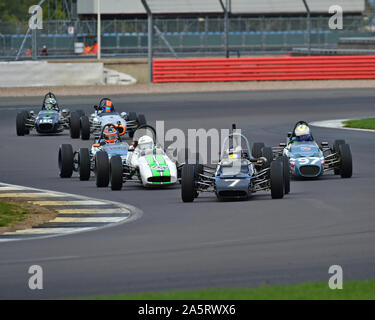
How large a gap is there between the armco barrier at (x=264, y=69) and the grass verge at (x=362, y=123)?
1521cm

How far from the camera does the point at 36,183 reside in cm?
2138

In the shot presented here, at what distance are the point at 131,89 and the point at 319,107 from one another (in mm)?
11082

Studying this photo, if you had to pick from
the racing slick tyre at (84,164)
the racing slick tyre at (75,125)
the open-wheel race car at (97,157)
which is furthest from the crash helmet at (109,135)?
the racing slick tyre at (75,125)

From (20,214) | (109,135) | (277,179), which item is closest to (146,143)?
(109,135)

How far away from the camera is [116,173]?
20.0 metres

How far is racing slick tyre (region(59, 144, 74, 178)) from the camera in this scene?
22078mm

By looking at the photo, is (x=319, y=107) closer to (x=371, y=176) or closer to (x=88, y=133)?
(x=88, y=133)

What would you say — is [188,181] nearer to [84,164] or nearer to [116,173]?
[116,173]

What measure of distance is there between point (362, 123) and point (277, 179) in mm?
15420

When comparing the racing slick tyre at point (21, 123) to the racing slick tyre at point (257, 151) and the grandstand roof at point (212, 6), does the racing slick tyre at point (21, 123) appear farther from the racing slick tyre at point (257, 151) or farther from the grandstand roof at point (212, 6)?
the grandstand roof at point (212, 6)

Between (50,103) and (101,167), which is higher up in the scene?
(50,103)

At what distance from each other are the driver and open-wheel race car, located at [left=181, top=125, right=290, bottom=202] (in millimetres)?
3106

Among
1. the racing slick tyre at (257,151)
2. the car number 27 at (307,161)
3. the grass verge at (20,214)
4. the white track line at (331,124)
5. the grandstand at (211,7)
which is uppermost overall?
the grandstand at (211,7)

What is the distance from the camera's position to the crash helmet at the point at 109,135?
23203 mm
